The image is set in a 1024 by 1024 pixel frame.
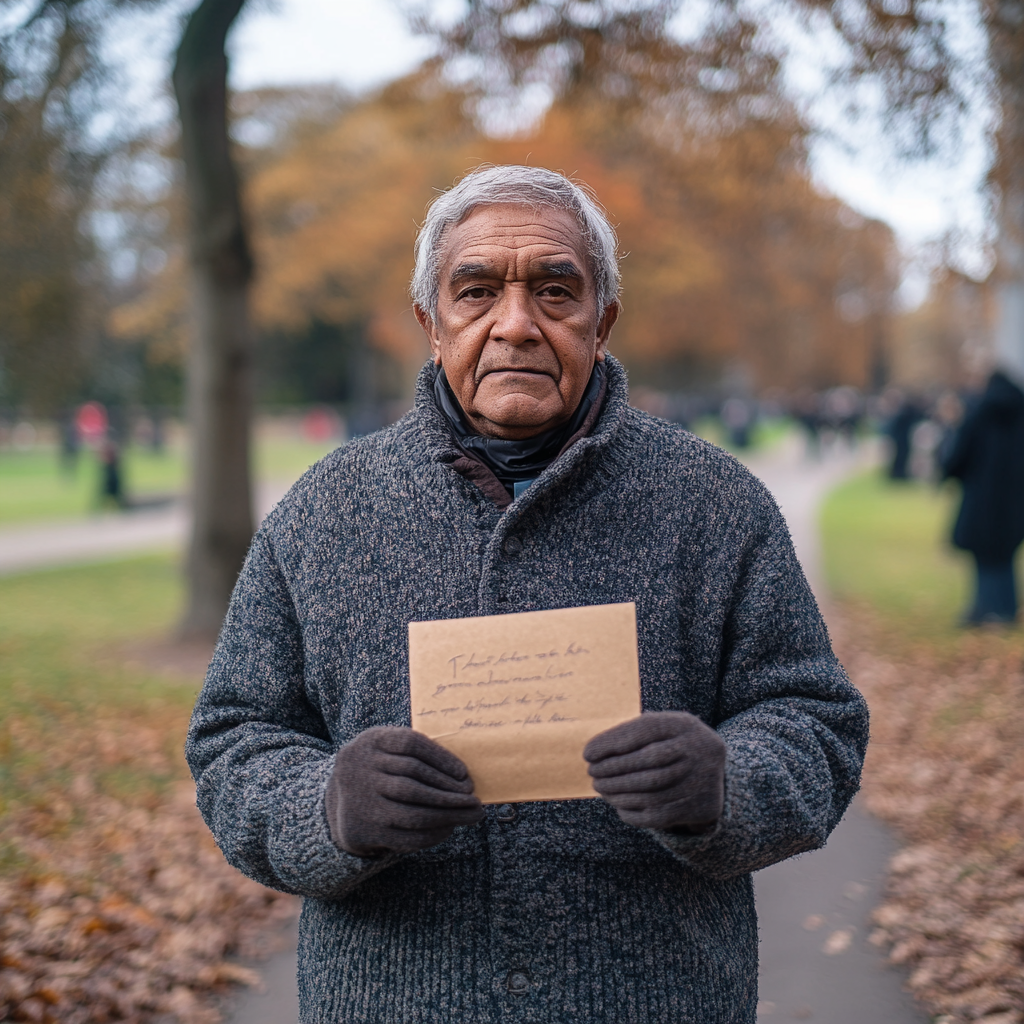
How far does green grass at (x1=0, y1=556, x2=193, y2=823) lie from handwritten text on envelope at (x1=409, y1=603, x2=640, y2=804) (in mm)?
4580

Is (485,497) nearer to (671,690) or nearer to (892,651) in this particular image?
(671,690)

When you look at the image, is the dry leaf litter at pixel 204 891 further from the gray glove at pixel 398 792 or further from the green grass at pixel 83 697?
the gray glove at pixel 398 792

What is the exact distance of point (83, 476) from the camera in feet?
96.7

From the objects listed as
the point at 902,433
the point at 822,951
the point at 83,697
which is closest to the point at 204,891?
the point at 822,951

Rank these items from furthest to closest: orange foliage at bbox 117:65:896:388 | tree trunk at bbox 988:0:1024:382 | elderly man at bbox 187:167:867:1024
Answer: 1. orange foliage at bbox 117:65:896:388
2. tree trunk at bbox 988:0:1024:382
3. elderly man at bbox 187:167:867:1024

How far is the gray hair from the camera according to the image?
6.37 feet

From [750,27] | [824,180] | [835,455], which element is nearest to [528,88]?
[750,27]

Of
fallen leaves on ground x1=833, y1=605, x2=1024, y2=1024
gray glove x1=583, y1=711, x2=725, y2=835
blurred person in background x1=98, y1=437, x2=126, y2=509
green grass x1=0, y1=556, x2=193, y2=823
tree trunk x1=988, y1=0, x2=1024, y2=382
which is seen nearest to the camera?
gray glove x1=583, y1=711, x2=725, y2=835

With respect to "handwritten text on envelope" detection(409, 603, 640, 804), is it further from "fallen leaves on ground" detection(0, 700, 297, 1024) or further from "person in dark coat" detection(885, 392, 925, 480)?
"person in dark coat" detection(885, 392, 925, 480)

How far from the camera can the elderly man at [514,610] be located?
1.81 m

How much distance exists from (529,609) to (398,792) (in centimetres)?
42

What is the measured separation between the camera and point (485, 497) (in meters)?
1.94

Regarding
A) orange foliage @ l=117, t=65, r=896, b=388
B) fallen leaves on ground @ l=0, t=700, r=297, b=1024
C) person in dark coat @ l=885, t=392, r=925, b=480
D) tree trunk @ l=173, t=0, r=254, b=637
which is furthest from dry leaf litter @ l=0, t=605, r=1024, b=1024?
person in dark coat @ l=885, t=392, r=925, b=480

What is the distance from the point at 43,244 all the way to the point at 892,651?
8130 millimetres
